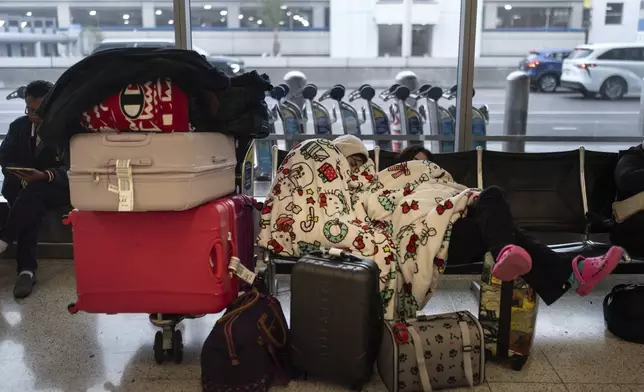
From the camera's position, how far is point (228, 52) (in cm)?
443

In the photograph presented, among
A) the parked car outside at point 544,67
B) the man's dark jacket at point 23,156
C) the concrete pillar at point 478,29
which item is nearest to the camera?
the man's dark jacket at point 23,156

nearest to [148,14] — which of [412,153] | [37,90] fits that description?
[37,90]

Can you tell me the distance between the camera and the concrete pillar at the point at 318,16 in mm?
4434

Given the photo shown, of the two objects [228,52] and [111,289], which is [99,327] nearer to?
[111,289]

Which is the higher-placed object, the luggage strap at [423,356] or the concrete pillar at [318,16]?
the concrete pillar at [318,16]

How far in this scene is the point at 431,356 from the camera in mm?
1992

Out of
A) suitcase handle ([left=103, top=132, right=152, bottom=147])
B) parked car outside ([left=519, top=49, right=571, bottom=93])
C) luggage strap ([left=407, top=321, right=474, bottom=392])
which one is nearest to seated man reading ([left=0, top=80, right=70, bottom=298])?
suitcase handle ([left=103, top=132, right=152, bottom=147])

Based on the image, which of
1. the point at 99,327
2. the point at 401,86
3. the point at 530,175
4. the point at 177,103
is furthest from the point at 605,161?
the point at 99,327

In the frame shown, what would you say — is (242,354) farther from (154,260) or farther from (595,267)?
(595,267)

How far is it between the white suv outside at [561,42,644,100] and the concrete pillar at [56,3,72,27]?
4.00 metres

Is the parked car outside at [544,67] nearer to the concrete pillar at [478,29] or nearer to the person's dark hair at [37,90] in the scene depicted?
the concrete pillar at [478,29]

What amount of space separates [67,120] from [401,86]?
2.92m

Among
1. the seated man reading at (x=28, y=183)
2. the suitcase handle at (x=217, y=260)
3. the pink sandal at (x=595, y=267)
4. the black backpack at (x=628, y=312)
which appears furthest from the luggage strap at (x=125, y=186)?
the black backpack at (x=628, y=312)

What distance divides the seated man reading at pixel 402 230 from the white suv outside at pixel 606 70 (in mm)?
2702
